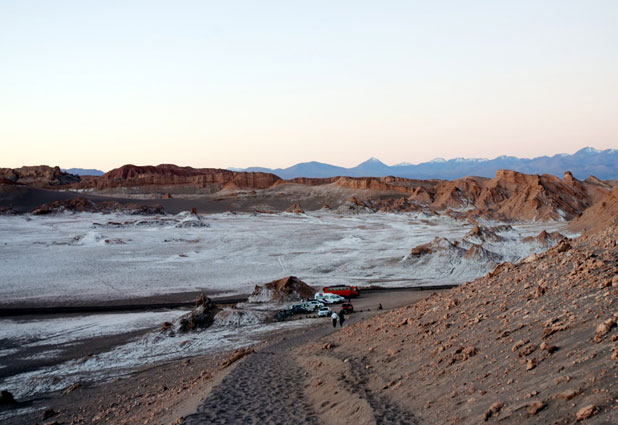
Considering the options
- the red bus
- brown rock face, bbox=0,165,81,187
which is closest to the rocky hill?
brown rock face, bbox=0,165,81,187

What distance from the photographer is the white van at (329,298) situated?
33312 mm

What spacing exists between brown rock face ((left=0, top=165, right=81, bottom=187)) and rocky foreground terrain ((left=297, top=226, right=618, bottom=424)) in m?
163

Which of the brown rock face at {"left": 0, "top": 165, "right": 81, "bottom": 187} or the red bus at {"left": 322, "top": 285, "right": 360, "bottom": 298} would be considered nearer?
the red bus at {"left": 322, "top": 285, "right": 360, "bottom": 298}

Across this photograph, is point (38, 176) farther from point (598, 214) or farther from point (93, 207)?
point (598, 214)

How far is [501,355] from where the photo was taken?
996cm

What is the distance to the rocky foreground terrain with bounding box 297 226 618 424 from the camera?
24.9 ft

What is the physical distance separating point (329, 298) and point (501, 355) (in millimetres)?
23904

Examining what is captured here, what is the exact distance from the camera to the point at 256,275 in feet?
155

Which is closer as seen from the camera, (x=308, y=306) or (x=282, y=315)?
(x=282, y=315)

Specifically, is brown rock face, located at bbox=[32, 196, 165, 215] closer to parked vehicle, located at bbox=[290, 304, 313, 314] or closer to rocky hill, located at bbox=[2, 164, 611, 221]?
rocky hill, located at bbox=[2, 164, 611, 221]

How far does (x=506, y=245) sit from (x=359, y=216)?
55603 millimetres

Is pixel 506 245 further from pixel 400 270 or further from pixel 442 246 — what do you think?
pixel 400 270

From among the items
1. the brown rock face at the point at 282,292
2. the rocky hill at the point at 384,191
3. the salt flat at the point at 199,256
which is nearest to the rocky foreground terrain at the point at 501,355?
the brown rock face at the point at 282,292

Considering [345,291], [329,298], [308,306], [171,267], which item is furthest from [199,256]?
[308,306]
